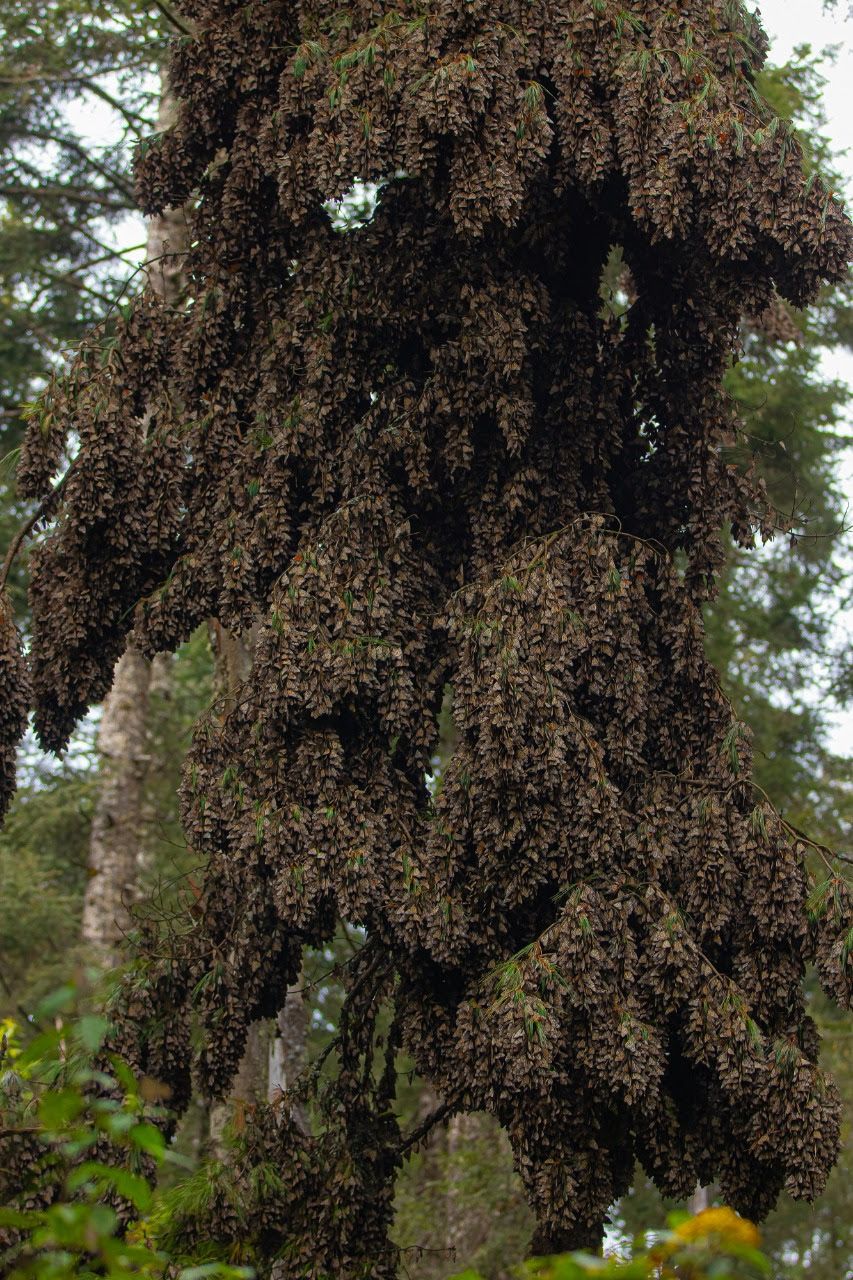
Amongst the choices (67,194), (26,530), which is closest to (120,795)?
(67,194)

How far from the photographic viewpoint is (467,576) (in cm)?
916

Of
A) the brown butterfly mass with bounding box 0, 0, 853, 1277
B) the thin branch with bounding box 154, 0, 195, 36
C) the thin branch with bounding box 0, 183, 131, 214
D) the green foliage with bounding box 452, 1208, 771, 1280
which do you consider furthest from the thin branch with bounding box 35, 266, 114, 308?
the green foliage with bounding box 452, 1208, 771, 1280

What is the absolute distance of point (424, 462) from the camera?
28.8ft

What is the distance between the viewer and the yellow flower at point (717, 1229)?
252 centimetres

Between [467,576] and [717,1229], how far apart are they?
6716 mm

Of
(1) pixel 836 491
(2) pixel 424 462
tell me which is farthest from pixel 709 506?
(1) pixel 836 491

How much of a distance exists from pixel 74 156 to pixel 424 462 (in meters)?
12.1

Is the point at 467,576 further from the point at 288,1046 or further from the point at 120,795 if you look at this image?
the point at 120,795

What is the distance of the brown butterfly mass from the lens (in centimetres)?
784

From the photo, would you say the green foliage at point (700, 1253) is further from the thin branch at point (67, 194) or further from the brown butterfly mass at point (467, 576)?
the thin branch at point (67, 194)

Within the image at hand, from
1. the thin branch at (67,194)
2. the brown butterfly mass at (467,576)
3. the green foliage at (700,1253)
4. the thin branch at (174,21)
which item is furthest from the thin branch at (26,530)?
the thin branch at (67,194)

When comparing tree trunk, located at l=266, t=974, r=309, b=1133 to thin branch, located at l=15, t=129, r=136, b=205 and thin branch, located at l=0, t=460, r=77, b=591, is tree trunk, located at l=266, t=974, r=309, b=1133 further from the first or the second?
thin branch, located at l=15, t=129, r=136, b=205

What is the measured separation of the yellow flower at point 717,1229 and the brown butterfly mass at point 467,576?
4.79 meters

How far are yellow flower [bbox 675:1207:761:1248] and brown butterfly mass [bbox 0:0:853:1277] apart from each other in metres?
4.79
